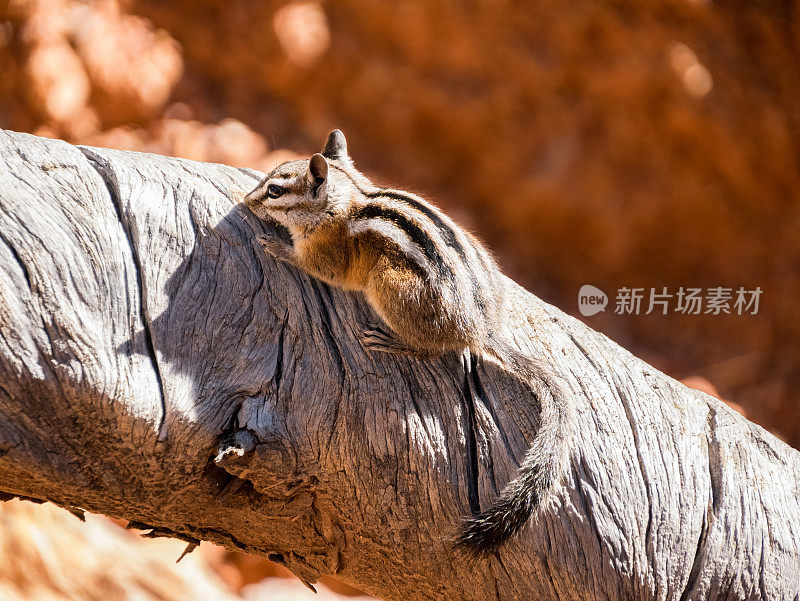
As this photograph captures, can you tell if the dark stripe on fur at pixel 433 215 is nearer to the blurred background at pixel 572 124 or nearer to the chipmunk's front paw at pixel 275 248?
the chipmunk's front paw at pixel 275 248

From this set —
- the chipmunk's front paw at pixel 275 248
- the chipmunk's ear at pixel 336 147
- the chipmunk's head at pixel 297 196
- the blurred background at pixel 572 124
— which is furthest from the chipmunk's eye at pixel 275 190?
the blurred background at pixel 572 124

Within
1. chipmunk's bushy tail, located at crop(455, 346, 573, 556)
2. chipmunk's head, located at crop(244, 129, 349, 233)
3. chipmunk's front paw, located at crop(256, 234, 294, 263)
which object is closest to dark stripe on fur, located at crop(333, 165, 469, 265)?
chipmunk's head, located at crop(244, 129, 349, 233)

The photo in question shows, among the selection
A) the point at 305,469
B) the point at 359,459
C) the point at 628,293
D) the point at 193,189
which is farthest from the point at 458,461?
the point at 628,293

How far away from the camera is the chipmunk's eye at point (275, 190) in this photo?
2657 mm

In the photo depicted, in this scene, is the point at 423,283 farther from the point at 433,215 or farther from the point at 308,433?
the point at 308,433

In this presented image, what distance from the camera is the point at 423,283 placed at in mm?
2381

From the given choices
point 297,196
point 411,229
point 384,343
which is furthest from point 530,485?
point 297,196

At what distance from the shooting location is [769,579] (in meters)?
2.25

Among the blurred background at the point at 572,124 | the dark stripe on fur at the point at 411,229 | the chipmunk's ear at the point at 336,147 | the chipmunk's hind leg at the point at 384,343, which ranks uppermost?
the blurred background at the point at 572,124

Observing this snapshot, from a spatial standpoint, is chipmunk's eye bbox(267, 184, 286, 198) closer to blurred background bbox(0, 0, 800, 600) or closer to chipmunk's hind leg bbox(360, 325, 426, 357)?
chipmunk's hind leg bbox(360, 325, 426, 357)

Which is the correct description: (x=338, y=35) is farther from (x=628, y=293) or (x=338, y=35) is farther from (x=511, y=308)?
(x=511, y=308)

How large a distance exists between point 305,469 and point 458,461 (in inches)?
19.2

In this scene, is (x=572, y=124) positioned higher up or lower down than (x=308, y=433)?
higher up

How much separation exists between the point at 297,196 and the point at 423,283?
0.72 m
